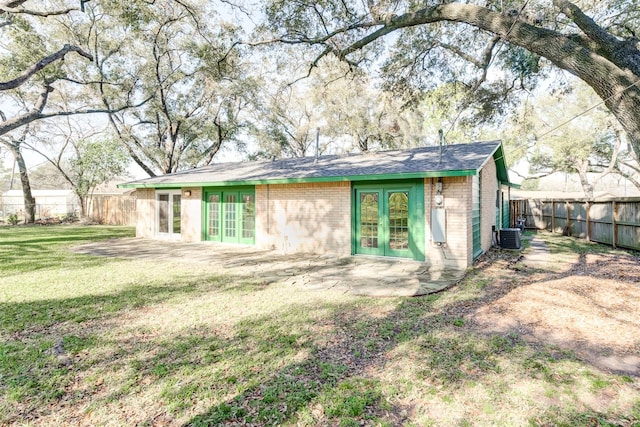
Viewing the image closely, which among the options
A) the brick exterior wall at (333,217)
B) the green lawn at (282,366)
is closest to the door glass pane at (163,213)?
the brick exterior wall at (333,217)

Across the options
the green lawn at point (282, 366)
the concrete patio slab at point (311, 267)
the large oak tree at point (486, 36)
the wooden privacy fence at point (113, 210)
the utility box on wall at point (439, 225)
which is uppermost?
the large oak tree at point (486, 36)

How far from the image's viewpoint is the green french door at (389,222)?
28.6 ft

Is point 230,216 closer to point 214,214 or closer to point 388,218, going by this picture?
point 214,214

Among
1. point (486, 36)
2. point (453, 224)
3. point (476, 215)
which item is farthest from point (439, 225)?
point (486, 36)

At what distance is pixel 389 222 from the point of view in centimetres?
911

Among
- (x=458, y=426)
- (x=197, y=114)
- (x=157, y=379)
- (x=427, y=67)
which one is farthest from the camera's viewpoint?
(x=197, y=114)

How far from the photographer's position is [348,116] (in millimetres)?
25062

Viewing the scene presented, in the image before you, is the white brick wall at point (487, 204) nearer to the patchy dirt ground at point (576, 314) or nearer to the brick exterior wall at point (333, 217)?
the brick exterior wall at point (333, 217)

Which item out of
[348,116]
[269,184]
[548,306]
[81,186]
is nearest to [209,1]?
[269,184]

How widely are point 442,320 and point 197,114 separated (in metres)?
20.7

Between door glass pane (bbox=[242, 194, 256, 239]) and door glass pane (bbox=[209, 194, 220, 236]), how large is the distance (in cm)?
130

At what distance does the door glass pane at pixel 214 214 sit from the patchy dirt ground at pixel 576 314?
960cm

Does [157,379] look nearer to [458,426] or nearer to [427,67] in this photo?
[458,426]

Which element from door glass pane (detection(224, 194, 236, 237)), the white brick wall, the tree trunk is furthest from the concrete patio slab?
the tree trunk
